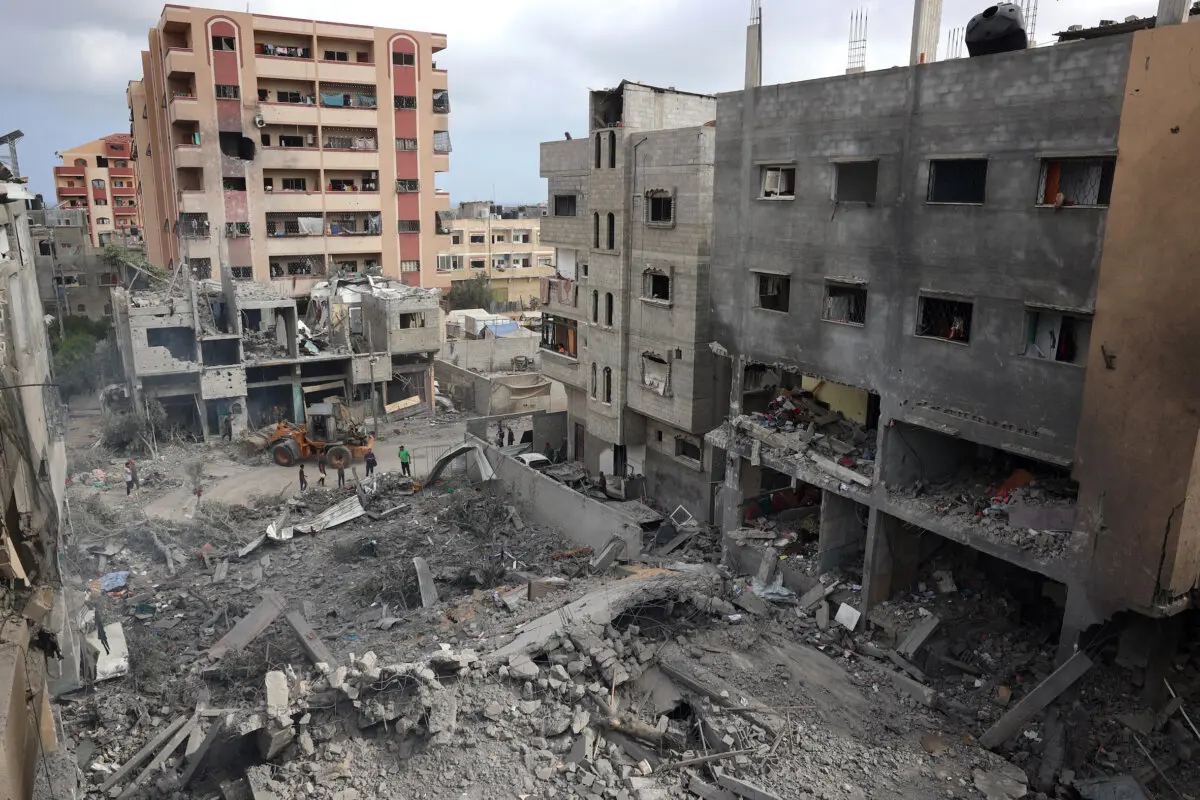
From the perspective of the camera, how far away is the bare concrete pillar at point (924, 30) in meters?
16.6

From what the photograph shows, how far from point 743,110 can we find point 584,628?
12.9 m

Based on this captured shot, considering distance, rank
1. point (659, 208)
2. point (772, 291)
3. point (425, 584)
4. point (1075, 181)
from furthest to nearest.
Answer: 1. point (659, 208)
2. point (425, 584)
3. point (772, 291)
4. point (1075, 181)

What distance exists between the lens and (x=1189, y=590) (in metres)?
13.8

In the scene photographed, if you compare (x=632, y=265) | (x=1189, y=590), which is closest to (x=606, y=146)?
(x=632, y=265)

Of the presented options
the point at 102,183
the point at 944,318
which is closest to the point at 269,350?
the point at 944,318

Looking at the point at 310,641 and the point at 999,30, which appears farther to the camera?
the point at 310,641

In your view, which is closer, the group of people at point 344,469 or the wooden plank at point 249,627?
the wooden plank at point 249,627

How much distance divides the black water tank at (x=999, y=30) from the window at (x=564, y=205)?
58.9 feet

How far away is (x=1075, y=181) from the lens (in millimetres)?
14344

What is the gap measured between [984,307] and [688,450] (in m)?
13.4

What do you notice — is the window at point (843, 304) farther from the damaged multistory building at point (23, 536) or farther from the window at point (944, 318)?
the damaged multistory building at point (23, 536)

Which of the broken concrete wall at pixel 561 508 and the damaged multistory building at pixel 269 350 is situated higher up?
the damaged multistory building at pixel 269 350

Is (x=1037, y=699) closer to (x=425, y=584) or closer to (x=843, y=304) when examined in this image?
(x=843, y=304)

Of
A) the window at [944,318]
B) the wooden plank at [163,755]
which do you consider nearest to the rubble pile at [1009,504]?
the window at [944,318]
